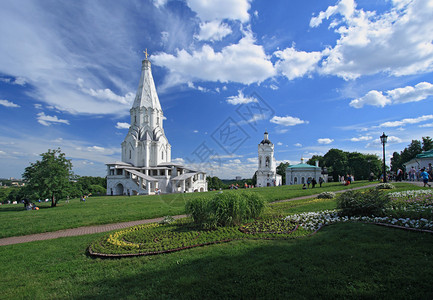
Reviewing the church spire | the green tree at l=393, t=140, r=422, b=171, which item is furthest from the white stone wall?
the church spire

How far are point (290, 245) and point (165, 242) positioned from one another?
3712 mm

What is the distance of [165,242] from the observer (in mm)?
7262

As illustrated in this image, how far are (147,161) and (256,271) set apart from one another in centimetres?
4794

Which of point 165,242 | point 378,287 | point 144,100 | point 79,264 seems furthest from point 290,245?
point 144,100

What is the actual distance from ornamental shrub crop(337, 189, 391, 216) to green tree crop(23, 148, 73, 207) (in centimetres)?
2178

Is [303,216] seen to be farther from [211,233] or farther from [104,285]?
[104,285]

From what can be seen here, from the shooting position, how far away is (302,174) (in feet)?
206

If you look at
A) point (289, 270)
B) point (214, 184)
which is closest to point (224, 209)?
point (289, 270)

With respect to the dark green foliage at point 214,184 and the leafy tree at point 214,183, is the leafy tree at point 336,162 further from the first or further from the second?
the leafy tree at point 214,183

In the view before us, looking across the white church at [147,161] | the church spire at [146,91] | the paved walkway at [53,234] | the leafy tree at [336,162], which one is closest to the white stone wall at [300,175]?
the leafy tree at [336,162]

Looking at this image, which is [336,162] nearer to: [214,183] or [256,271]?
[214,183]

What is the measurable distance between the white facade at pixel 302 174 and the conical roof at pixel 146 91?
38.5 meters

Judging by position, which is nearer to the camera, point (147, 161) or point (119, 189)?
point (119, 189)

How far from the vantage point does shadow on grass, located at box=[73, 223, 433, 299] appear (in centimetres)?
382
